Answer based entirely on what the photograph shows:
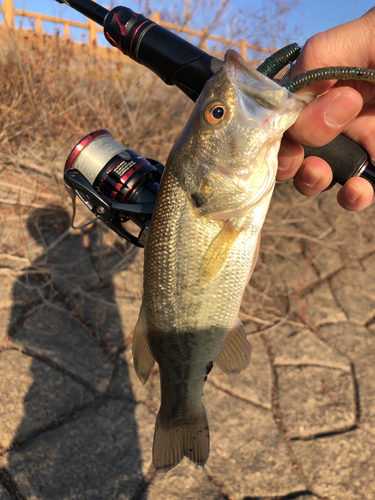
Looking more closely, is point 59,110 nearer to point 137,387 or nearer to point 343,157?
point 137,387

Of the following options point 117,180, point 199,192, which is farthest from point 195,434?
point 117,180

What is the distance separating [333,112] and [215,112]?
44 centimetres

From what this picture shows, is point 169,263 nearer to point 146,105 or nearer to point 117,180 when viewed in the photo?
point 117,180

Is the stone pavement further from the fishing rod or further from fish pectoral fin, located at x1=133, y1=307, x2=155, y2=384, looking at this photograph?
the fishing rod

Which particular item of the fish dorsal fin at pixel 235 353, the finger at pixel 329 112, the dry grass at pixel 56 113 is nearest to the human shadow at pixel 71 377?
the dry grass at pixel 56 113

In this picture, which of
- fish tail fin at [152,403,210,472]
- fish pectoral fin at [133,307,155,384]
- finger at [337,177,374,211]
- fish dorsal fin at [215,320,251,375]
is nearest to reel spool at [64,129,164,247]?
fish pectoral fin at [133,307,155,384]

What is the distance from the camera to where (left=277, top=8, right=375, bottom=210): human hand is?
1.31 meters

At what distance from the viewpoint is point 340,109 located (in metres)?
1.30

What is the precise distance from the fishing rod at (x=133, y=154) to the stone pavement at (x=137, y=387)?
151cm

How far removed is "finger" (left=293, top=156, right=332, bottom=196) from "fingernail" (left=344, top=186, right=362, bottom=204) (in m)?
0.11

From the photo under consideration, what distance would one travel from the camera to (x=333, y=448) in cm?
261

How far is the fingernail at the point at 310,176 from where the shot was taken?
1.78 metres

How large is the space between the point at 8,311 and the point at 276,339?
235 centimetres

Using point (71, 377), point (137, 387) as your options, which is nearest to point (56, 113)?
point (71, 377)
